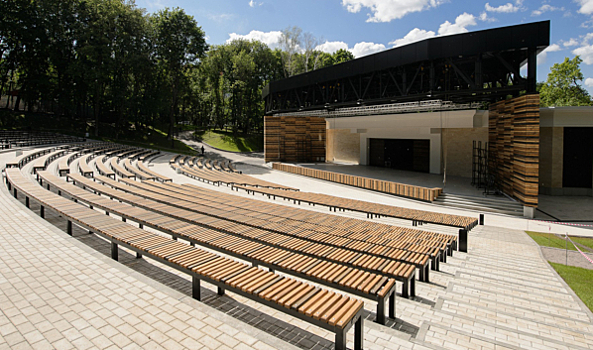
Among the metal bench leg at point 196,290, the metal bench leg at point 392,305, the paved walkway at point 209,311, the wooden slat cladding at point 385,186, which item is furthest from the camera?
the wooden slat cladding at point 385,186

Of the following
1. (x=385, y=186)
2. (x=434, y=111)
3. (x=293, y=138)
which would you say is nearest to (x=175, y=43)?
(x=293, y=138)

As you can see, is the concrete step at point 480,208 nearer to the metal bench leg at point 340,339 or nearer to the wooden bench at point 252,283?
the wooden bench at point 252,283

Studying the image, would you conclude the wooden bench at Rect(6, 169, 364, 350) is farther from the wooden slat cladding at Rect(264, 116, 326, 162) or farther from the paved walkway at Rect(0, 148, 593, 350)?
the wooden slat cladding at Rect(264, 116, 326, 162)

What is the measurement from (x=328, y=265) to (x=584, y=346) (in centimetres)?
321

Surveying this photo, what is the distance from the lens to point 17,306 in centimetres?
452

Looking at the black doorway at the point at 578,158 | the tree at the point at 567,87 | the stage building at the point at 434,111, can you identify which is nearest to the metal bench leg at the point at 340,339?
the stage building at the point at 434,111

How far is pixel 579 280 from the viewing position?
6.77 m

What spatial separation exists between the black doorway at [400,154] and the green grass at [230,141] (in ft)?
71.4

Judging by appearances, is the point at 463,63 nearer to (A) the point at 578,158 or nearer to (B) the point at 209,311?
(A) the point at 578,158

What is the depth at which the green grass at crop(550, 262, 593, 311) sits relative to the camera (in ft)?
19.3

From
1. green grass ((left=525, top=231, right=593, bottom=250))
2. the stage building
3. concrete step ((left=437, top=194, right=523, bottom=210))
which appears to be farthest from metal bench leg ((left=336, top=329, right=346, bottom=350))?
concrete step ((left=437, top=194, right=523, bottom=210))

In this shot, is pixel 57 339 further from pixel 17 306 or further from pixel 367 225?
pixel 367 225

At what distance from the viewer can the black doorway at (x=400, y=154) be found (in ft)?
81.3

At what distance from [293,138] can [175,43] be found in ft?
63.4
